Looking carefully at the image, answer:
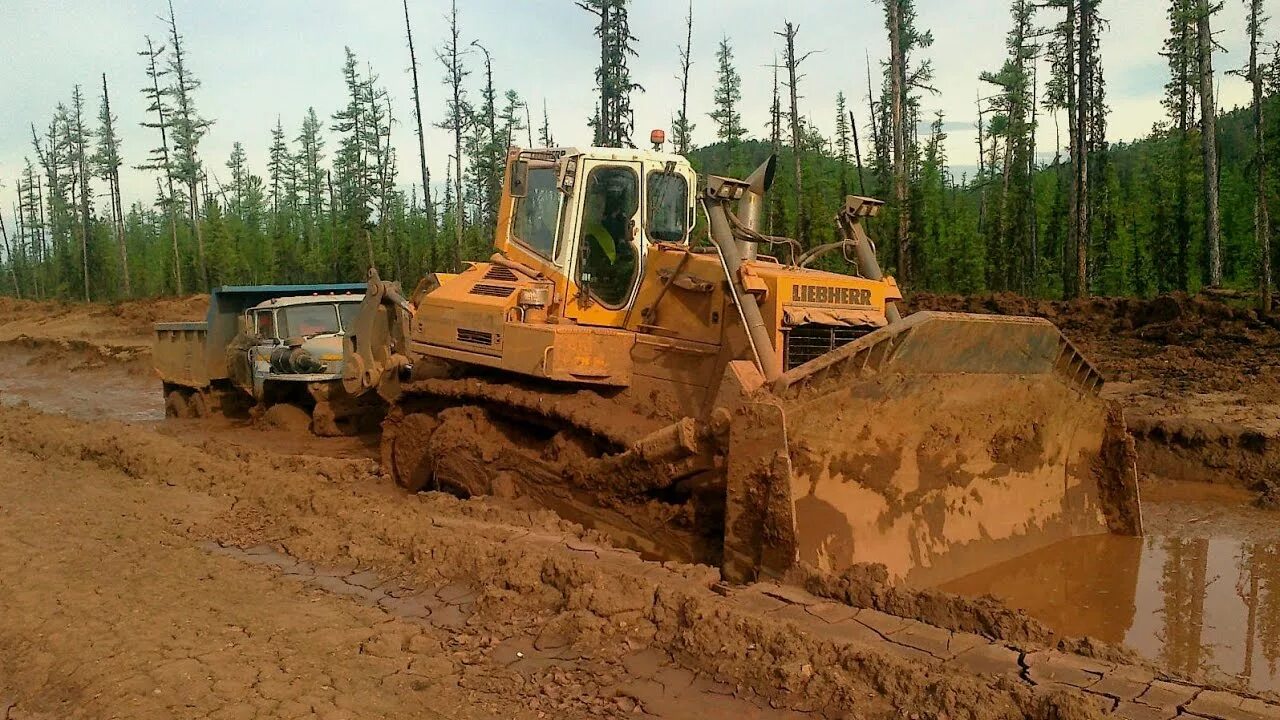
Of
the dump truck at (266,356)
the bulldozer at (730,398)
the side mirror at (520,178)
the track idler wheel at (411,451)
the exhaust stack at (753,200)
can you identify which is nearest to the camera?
the bulldozer at (730,398)

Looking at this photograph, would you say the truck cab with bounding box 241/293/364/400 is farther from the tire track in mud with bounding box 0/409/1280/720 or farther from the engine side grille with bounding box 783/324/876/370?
the engine side grille with bounding box 783/324/876/370

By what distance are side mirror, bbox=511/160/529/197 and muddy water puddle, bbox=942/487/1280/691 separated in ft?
15.8

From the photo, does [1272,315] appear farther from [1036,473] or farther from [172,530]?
[172,530]

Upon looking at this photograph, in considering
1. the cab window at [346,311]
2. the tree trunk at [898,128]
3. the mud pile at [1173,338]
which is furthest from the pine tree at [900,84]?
the cab window at [346,311]

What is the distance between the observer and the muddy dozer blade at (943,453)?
5617 mm

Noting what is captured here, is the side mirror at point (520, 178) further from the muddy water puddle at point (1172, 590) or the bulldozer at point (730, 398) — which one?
the muddy water puddle at point (1172, 590)

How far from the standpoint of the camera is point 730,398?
228 inches

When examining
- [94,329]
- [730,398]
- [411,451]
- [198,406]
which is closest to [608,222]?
[730,398]

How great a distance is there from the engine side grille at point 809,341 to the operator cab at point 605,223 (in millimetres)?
1642

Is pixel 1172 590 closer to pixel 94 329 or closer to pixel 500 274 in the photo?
pixel 500 274

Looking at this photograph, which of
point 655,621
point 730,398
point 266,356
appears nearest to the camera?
point 655,621

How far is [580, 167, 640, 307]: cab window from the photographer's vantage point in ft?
26.3

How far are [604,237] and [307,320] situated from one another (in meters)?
7.25

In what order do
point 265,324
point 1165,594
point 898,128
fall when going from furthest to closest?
point 898,128 < point 265,324 < point 1165,594
